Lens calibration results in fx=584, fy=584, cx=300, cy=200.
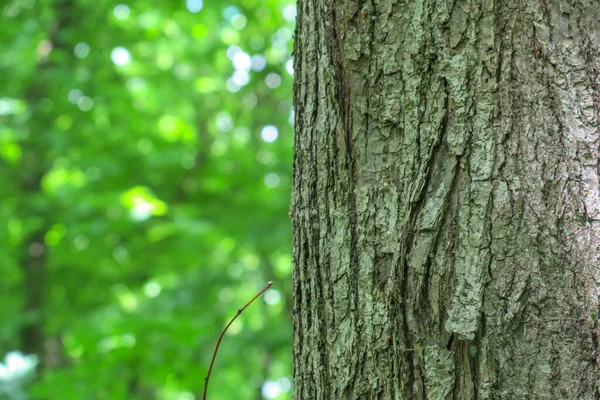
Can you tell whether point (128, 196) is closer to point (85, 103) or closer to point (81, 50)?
point (85, 103)

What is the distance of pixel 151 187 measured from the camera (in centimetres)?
691

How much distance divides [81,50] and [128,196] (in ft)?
7.23

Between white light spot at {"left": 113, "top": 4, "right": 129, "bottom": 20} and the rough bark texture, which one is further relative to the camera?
white light spot at {"left": 113, "top": 4, "right": 129, "bottom": 20}

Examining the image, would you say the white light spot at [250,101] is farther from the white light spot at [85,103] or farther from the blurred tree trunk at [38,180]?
the blurred tree trunk at [38,180]

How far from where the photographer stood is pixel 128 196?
5.34 metres

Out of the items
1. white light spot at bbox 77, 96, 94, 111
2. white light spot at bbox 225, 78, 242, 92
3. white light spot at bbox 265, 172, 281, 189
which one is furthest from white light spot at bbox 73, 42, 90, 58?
white light spot at bbox 265, 172, 281, 189

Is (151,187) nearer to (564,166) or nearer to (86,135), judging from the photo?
(86,135)

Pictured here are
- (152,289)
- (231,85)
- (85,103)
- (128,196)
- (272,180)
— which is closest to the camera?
(128,196)

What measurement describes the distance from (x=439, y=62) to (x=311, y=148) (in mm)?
317

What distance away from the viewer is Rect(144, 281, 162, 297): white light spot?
19.7 ft

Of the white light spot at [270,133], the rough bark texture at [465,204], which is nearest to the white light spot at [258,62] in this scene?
the white light spot at [270,133]

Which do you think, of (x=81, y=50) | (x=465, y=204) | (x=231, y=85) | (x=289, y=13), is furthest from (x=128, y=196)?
(x=465, y=204)

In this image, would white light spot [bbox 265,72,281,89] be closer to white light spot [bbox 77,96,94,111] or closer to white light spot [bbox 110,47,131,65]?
white light spot [bbox 110,47,131,65]

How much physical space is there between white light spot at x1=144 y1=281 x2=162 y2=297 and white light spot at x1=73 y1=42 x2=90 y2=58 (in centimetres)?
264
